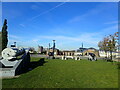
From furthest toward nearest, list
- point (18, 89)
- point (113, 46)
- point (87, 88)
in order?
1. point (113, 46)
2. point (87, 88)
3. point (18, 89)

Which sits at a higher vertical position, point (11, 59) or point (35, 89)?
point (11, 59)

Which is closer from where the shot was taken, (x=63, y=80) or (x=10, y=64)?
(x=63, y=80)

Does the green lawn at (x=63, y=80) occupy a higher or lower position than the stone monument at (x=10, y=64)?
lower

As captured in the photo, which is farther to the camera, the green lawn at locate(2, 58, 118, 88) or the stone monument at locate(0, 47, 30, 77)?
the stone monument at locate(0, 47, 30, 77)

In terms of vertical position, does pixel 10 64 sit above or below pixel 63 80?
above

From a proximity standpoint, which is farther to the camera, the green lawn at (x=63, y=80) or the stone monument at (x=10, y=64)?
the stone monument at (x=10, y=64)

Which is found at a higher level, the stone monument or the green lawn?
the stone monument

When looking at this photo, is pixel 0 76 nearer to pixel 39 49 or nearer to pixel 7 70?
pixel 7 70

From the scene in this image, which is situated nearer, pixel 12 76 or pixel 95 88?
pixel 95 88

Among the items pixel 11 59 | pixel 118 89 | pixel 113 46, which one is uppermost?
pixel 113 46

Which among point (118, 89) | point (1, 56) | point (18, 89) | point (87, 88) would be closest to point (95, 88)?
point (87, 88)

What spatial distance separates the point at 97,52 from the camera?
5650 cm

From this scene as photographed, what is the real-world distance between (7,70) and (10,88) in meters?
3.82

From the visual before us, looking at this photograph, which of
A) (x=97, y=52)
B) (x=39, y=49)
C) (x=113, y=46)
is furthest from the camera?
(x=39, y=49)
